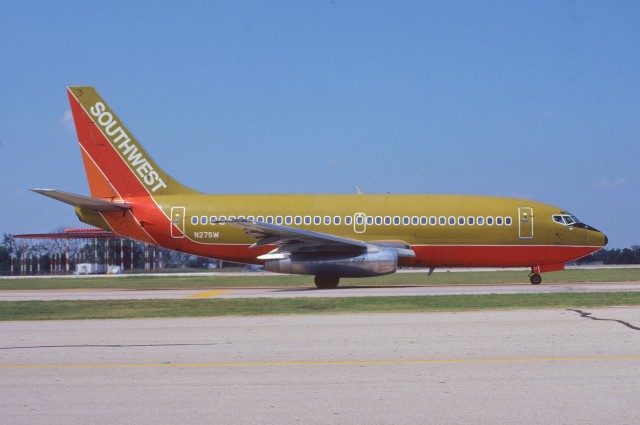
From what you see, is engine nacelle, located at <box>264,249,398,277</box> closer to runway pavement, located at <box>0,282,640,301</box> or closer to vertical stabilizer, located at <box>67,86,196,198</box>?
runway pavement, located at <box>0,282,640,301</box>

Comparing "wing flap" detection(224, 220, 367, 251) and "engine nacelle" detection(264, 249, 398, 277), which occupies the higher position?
"wing flap" detection(224, 220, 367, 251)

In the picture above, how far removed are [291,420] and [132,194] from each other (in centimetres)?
2637

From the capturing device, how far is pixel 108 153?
3156 cm

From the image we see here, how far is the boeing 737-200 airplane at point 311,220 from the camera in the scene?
2994 centimetres

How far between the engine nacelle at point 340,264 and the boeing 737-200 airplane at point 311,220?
3.3 inches

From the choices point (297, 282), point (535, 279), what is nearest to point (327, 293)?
point (535, 279)

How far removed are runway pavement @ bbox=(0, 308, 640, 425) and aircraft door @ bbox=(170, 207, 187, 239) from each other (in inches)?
662

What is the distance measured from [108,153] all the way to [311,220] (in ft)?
29.6

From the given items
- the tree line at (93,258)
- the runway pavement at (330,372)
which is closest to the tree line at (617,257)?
the tree line at (93,258)

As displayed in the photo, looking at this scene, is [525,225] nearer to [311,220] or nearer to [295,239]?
[311,220]

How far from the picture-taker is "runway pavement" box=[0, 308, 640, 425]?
6727 millimetres

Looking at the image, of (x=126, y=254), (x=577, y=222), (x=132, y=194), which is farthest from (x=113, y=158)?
(x=126, y=254)

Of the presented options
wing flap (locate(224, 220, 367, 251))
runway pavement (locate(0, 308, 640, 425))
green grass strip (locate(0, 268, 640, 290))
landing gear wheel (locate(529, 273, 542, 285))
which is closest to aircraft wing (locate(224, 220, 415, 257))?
wing flap (locate(224, 220, 367, 251))

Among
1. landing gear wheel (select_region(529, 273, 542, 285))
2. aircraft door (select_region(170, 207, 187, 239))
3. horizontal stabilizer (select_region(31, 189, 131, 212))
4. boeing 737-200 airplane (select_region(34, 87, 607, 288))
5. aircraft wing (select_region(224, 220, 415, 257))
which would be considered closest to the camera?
aircraft wing (select_region(224, 220, 415, 257))
